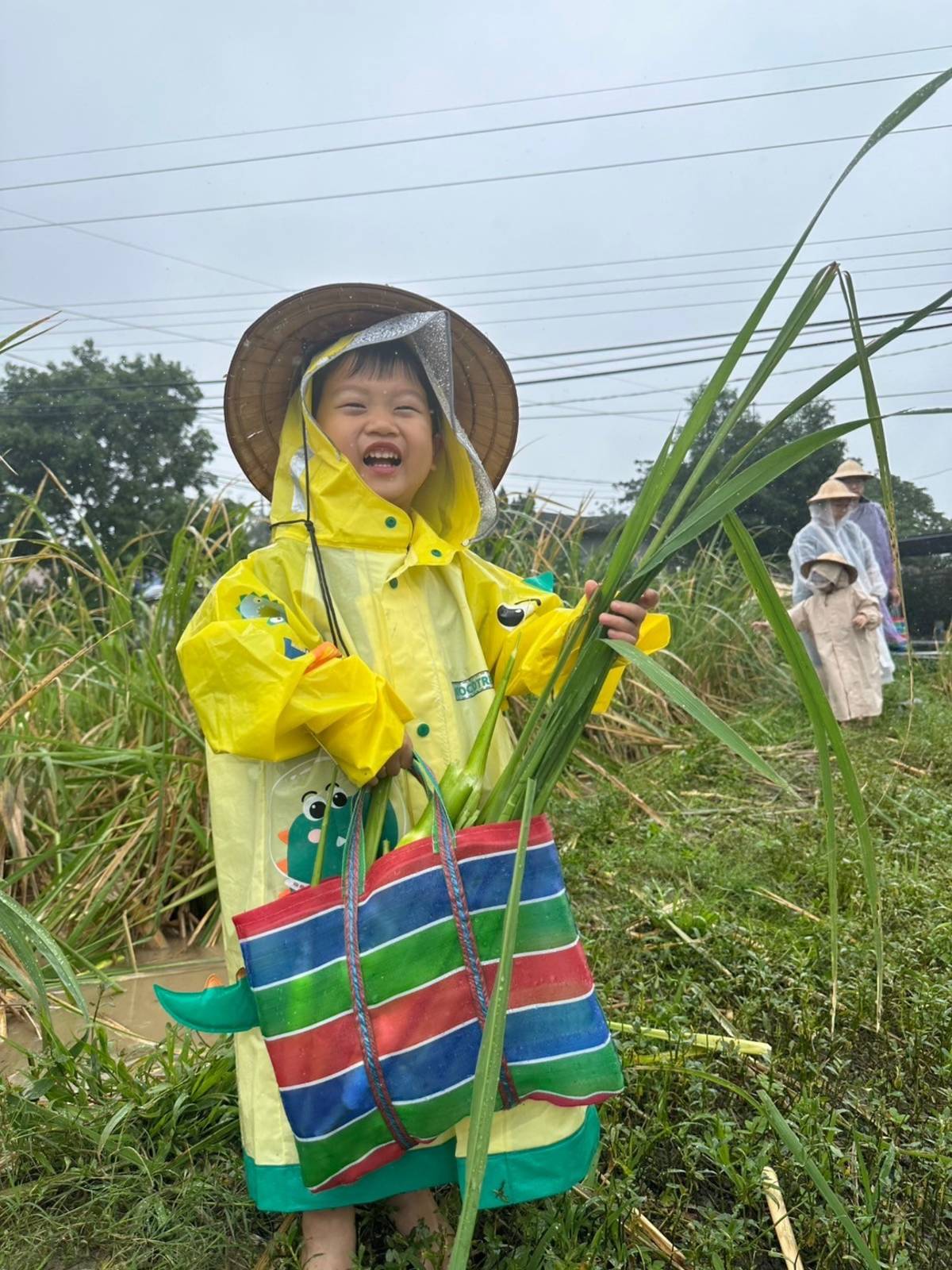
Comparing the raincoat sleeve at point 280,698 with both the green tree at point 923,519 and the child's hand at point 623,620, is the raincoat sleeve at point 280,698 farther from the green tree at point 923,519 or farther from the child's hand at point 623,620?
the green tree at point 923,519

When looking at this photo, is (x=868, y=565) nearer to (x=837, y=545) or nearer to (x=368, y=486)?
(x=837, y=545)

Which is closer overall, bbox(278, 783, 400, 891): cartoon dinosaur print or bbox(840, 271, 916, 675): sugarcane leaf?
bbox(840, 271, 916, 675): sugarcane leaf

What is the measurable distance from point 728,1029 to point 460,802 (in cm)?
89

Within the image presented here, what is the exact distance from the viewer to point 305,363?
160 centimetres

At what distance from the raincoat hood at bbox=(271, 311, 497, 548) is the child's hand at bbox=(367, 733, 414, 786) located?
1.28 feet

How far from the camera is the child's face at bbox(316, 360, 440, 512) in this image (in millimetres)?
1451

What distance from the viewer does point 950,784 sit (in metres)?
3.56

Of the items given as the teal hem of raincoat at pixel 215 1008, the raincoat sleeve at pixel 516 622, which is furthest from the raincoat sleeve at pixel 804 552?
the teal hem of raincoat at pixel 215 1008

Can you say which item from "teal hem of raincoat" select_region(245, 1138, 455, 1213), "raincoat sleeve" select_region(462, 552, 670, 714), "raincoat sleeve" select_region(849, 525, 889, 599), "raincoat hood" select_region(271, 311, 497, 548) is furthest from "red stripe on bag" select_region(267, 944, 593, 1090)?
"raincoat sleeve" select_region(849, 525, 889, 599)

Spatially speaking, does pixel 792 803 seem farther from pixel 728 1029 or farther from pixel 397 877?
pixel 397 877

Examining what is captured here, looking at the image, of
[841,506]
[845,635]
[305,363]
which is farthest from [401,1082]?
[841,506]

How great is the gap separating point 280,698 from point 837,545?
461 cm

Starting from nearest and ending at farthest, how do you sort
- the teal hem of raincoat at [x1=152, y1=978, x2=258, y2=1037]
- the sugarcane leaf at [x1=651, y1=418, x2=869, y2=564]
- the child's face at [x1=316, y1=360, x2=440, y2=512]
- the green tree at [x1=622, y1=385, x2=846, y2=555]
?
the sugarcane leaf at [x1=651, y1=418, x2=869, y2=564] < the teal hem of raincoat at [x1=152, y1=978, x2=258, y2=1037] < the child's face at [x1=316, y1=360, x2=440, y2=512] < the green tree at [x1=622, y1=385, x2=846, y2=555]

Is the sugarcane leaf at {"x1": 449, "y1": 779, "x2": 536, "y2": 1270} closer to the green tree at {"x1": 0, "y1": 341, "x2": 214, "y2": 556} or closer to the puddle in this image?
the puddle
